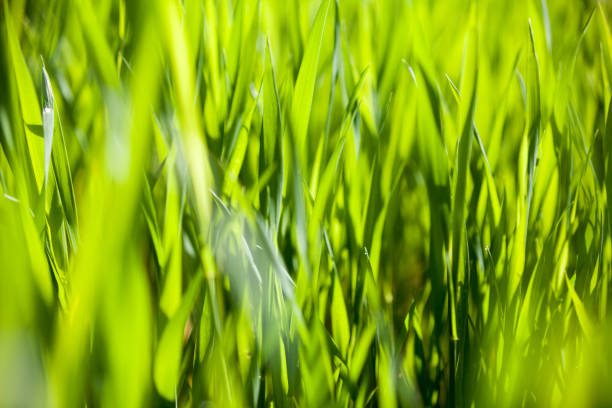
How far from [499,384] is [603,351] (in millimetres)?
94

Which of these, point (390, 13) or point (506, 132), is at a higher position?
point (390, 13)

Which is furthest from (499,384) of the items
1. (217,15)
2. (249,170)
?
(217,15)

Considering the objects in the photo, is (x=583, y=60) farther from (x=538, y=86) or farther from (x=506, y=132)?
(x=538, y=86)

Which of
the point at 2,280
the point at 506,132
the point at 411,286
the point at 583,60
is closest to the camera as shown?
the point at 2,280

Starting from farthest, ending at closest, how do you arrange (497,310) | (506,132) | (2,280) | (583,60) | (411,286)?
1. (583,60)
2. (506,132)
3. (411,286)
4. (497,310)
5. (2,280)

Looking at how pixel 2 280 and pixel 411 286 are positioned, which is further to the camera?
pixel 411 286

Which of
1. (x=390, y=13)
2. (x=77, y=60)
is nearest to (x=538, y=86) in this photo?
(x=390, y=13)

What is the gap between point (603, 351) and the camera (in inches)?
11.6

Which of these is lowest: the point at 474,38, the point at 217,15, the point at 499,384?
the point at 499,384

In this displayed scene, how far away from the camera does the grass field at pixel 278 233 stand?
0.72 feet

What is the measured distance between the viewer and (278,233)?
416 mm

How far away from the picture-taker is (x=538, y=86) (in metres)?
0.42

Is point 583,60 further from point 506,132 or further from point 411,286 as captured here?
point 411,286

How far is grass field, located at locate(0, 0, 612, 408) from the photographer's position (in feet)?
0.72
